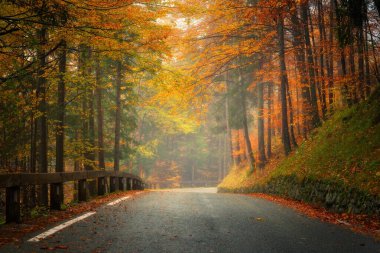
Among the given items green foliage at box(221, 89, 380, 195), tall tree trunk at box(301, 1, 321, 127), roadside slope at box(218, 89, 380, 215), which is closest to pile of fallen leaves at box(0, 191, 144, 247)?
roadside slope at box(218, 89, 380, 215)

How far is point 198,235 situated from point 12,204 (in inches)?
142

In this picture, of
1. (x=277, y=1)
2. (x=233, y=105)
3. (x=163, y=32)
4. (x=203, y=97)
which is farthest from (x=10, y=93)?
(x=233, y=105)

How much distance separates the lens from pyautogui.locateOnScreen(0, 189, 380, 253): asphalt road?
4.60 m

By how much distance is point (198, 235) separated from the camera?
5.40 m

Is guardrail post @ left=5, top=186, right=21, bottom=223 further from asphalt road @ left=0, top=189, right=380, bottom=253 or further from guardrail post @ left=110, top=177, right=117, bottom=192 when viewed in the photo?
guardrail post @ left=110, top=177, right=117, bottom=192

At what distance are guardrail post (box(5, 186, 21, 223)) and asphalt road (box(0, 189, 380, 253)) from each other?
1.22 m

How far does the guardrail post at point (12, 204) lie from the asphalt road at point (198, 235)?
1.22m

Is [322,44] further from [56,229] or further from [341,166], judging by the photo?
[56,229]

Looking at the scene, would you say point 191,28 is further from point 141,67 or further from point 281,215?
point 281,215

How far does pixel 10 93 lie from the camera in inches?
447

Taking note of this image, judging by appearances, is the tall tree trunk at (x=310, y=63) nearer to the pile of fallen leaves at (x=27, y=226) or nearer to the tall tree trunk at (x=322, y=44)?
the tall tree trunk at (x=322, y=44)

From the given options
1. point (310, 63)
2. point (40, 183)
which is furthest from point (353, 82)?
point (40, 183)

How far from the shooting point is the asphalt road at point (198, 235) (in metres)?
4.60

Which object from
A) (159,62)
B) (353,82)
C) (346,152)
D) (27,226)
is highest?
(159,62)
